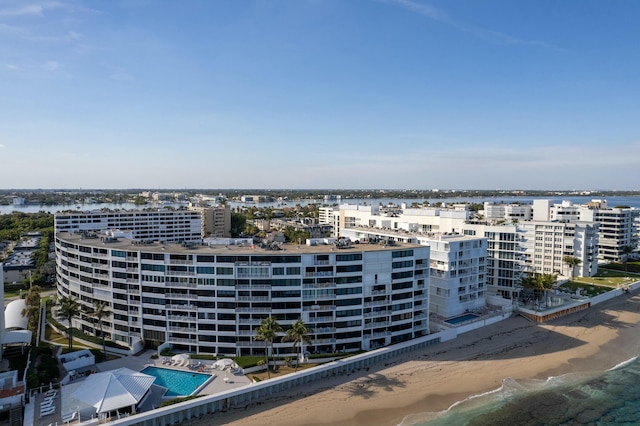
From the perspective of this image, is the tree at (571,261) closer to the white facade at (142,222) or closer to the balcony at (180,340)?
the balcony at (180,340)

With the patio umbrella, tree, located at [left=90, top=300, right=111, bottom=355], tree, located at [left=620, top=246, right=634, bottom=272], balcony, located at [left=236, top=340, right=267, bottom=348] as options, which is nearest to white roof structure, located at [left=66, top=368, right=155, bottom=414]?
the patio umbrella

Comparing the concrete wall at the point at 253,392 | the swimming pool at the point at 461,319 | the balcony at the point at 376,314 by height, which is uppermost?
the balcony at the point at 376,314

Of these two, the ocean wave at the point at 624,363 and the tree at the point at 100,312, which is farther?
the ocean wave at the point at 624,363

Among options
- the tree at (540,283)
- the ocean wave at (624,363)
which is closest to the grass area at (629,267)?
the tree at (540,283)

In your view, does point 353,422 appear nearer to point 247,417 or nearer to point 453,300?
point 247,417

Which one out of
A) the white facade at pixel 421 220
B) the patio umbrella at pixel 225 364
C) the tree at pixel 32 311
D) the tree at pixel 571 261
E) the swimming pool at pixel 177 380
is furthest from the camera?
the white facade at pixel 421 220

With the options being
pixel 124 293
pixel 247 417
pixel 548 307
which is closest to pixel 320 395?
pixel 247 417

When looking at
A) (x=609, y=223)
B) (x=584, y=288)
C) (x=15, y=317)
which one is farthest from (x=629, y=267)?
(x=15, y=317)
